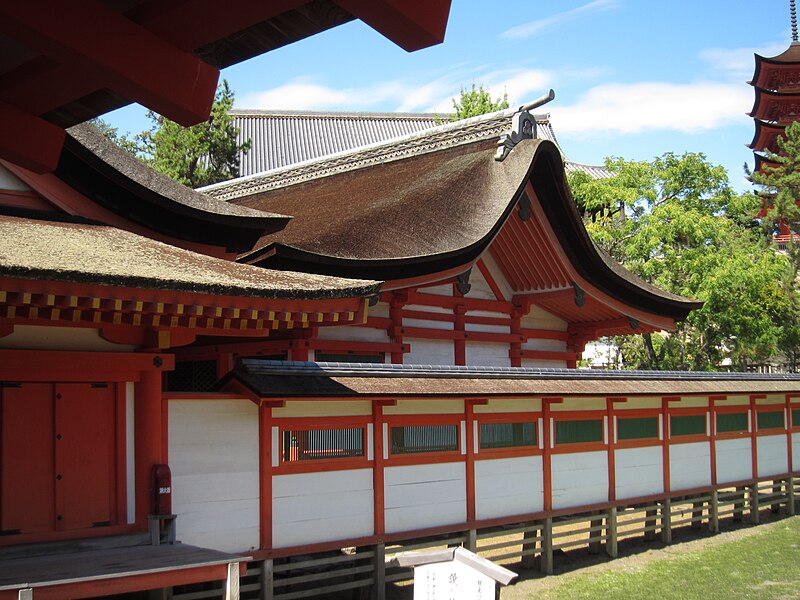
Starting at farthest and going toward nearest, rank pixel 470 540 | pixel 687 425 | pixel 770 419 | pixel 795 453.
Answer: pixel 795 453 → pixel 770 419 → pixel 687 425 → pixel 470 540

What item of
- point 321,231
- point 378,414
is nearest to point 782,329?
point 321,231

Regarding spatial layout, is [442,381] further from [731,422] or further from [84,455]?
[731,422]

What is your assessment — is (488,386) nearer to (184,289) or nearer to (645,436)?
(645,436)

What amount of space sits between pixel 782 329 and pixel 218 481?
18862 millimetres

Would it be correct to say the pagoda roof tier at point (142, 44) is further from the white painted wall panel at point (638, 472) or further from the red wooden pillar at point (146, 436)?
the white painted wall panel at point (638, 472)

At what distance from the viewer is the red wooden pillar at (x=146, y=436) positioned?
8195 millimetres

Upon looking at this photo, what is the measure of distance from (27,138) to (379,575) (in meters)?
8.05

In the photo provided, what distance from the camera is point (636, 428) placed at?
542 inches

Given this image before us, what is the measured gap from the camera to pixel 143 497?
26.9ft

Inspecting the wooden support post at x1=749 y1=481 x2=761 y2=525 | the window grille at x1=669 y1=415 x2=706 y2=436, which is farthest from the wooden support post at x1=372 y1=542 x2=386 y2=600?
the wooden support post at x1=749 y1=481 x2=761 y2=525

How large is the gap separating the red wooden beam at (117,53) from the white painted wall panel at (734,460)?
1434 cm

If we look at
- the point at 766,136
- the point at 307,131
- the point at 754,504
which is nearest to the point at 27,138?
the point at 754,504

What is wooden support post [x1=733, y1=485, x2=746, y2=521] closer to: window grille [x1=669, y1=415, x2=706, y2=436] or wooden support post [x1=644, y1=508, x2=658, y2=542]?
window grille [x1=669, y1=415, x2=706, y2=436]

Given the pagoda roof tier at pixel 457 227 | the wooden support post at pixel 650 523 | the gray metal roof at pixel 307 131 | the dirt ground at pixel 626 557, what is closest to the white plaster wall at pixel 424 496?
the dirt ground at pixel 626 557
